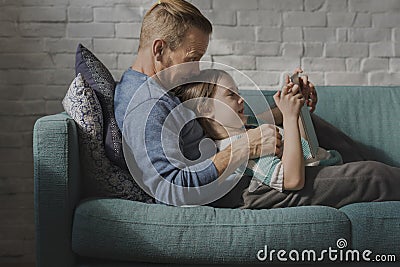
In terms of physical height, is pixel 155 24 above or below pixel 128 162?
above

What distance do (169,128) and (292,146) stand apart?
1.36 feet

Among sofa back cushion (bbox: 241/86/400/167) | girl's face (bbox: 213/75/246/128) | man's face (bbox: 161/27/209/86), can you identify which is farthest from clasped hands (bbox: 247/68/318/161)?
sofa back cushion (bbox: 241/86/400/167)

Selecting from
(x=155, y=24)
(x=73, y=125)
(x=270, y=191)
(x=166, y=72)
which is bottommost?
(x=270, y=191)

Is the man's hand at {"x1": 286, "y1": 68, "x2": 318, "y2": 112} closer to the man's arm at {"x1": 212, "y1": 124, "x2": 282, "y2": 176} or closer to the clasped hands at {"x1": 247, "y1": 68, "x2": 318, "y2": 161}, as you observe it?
the clasped hands at {"x1": 247, "y1": 68, "x2": 318, "y2": 161}

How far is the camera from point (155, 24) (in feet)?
8.23

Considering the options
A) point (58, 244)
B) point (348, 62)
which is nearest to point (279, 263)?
point (58, 244)

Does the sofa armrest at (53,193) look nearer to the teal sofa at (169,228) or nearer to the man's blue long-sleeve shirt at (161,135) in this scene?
the teal sofa at (169,228)

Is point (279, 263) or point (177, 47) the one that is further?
point (177, 47)

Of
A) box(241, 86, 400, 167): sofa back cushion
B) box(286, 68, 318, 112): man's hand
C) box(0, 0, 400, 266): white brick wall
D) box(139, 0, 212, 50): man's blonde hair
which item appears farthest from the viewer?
box(0, 0, 400, 266): white brick wall

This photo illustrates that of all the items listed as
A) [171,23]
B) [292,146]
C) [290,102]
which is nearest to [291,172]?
[292,146]

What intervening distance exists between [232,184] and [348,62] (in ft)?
4.40

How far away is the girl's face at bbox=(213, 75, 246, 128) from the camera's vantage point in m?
Result: 2.42

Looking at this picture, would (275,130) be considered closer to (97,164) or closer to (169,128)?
(169,128)

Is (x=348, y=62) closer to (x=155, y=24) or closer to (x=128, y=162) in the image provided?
(x=155, y=24)
